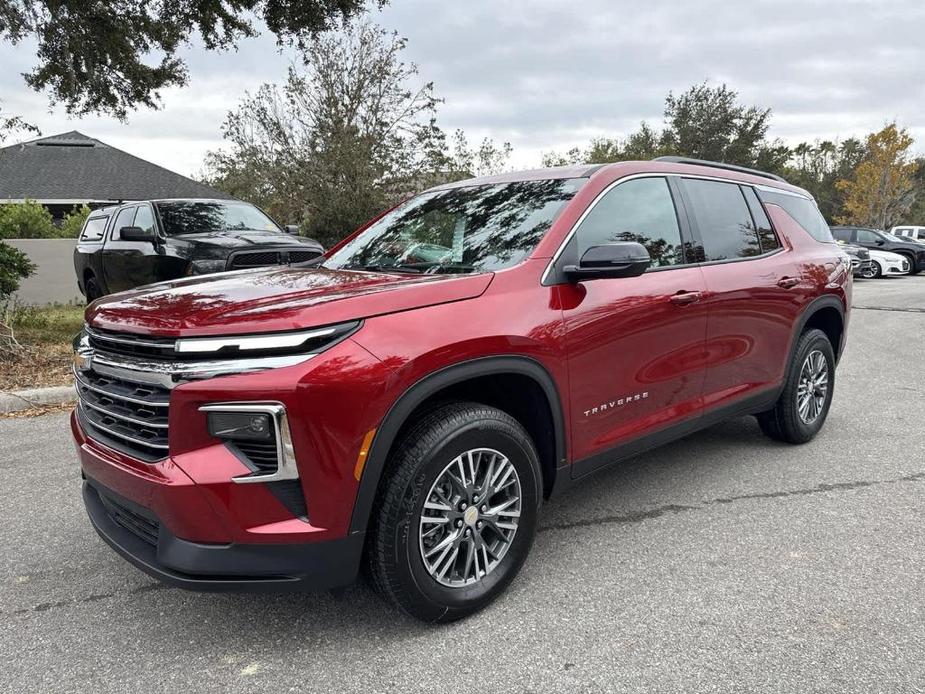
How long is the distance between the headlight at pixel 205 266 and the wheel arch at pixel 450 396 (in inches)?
228

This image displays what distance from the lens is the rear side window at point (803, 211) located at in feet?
15.0

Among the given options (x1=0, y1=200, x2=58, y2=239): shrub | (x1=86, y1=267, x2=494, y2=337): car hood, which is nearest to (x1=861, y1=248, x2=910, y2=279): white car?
(x1=86, y1=267, x2=494, y2=337): car hood

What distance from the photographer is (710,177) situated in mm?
4047

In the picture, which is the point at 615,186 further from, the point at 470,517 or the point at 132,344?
the point at 132,344

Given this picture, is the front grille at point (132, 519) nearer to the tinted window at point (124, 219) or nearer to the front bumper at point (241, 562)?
the front bumper at point (241, 562)

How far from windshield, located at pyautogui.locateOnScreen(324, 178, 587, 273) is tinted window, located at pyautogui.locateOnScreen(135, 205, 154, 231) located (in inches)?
222

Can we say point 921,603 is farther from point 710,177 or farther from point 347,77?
point 347,77

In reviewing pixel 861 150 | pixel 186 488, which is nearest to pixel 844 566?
pixel 186 488

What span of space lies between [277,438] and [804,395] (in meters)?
3.87

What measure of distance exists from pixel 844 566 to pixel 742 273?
1.68m

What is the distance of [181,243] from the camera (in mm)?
8117

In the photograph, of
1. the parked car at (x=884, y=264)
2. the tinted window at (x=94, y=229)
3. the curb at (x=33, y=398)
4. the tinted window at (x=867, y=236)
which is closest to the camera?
the curb at (x=33, y=398)

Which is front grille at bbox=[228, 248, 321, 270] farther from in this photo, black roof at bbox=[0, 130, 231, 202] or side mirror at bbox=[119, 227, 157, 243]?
black roof at bbox=[0, 130, 231, 202]

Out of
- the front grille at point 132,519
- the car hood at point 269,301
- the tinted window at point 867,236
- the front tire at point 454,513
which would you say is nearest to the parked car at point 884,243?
the tinted window at point 867,236
